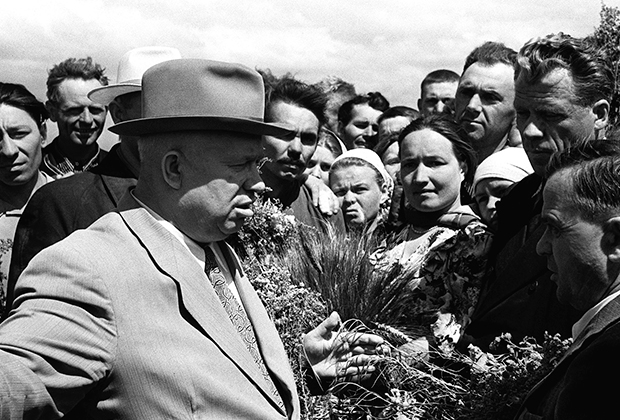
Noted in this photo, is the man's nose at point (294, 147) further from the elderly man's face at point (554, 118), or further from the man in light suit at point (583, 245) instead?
the man in light suit at point (583, 245)

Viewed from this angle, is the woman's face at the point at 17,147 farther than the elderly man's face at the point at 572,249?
Yes

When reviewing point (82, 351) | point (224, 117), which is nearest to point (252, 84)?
point (224, 117)

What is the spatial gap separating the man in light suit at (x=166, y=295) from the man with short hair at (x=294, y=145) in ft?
6.30

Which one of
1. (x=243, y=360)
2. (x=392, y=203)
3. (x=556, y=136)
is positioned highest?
(x=556, y=136)

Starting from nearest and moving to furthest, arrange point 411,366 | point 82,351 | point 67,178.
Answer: point 82,351, point 411,366, point 67,178

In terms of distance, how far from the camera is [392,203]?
577 centimetres

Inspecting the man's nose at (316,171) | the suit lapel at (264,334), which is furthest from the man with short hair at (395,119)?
the suit lapel at (264,334)

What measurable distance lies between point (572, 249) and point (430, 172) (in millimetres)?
1833

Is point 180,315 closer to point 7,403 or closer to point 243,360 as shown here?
point 243,360

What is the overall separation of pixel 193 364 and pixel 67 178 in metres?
1.64

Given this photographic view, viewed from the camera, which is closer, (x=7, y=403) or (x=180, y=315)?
(x=7, y=403)

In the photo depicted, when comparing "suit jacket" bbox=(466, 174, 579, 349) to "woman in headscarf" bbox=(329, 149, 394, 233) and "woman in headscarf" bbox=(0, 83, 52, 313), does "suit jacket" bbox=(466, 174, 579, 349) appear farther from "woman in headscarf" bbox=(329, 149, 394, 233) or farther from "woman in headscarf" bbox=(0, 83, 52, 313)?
"woman in headscarf" bbox=(0, 83, 52, 313)

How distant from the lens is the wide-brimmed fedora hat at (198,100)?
9.22 feet

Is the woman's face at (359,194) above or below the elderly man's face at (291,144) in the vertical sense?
below
